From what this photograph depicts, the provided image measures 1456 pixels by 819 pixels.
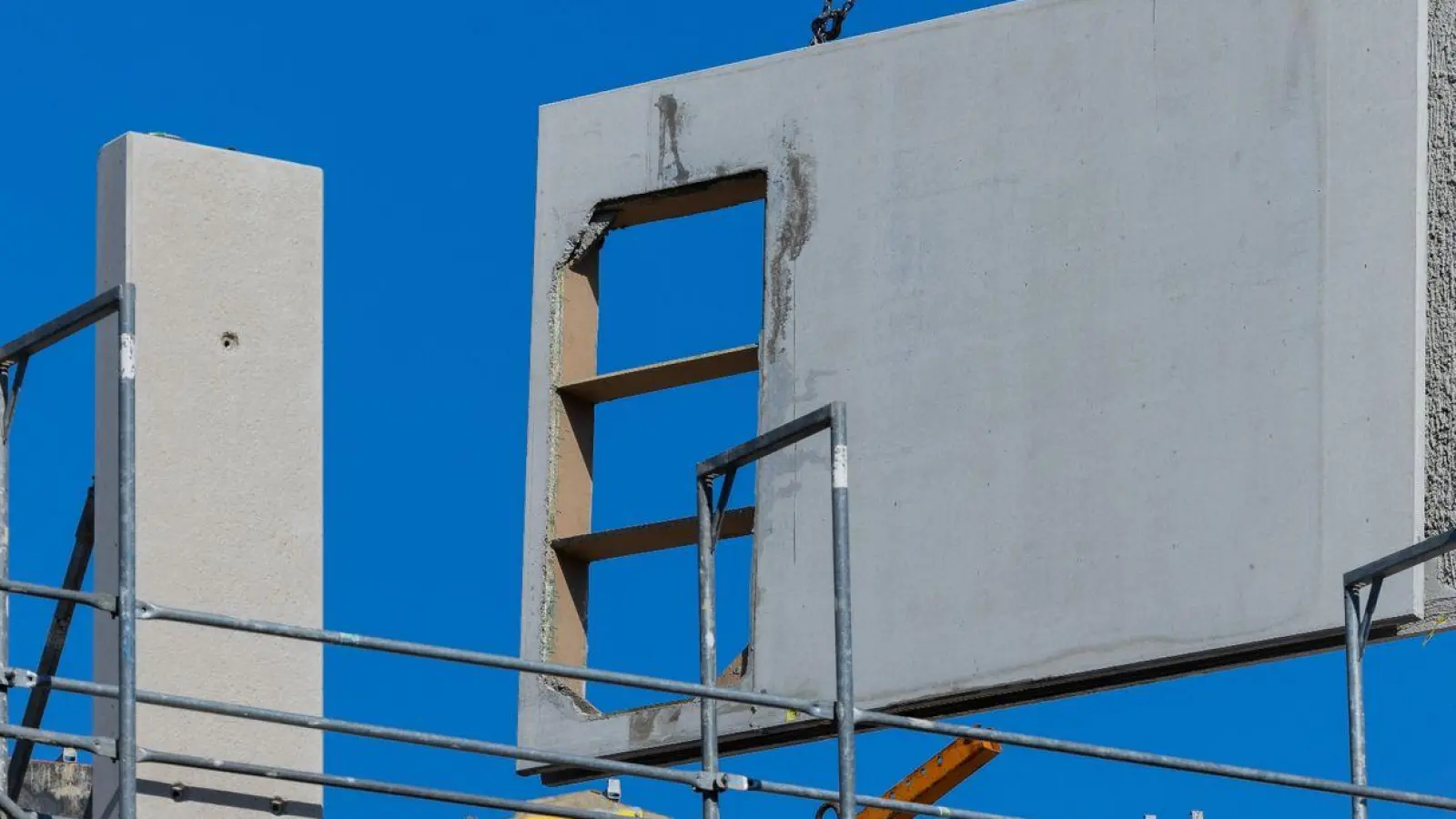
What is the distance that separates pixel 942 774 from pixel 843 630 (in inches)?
1143

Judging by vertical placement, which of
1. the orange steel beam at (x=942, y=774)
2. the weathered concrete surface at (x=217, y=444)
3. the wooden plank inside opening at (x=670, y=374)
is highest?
the orange steel beam at (x=942, y=774)

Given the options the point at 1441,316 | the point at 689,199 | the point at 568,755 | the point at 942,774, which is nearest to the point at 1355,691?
the point at 1441,316

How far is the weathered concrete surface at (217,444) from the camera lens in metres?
9.10

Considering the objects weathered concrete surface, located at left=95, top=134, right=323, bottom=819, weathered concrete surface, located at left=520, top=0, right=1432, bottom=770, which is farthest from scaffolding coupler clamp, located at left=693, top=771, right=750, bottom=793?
weathered concrete surface, located at left=520, top=0, right=1432, bottom=770

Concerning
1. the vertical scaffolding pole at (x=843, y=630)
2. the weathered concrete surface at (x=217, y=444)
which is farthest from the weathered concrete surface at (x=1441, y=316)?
the weathered concrete surface at (x=217, y=444)

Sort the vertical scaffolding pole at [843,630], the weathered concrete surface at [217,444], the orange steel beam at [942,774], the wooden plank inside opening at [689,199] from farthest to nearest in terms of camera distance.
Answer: the orange steel beam at [942,774], the wooden plank inside opening at [689,199], the weathered concrete surface at [217,444], the vertical scaffolding pole at [843,630]

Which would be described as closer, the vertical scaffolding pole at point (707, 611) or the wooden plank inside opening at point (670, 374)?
the vertical scaffolding pole at point (707, 611)

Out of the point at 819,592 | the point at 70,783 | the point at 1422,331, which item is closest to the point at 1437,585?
the point at 1422,331

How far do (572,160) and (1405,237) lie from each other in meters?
4.15

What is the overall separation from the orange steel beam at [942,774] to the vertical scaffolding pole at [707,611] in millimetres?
27143

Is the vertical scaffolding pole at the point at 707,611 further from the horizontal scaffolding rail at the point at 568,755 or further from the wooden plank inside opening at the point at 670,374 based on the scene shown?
the wooden plank inside opening at the point at 670,374

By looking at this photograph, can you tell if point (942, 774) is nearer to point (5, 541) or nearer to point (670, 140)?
point (670, 140)

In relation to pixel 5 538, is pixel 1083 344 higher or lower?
higher

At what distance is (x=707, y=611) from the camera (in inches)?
391
